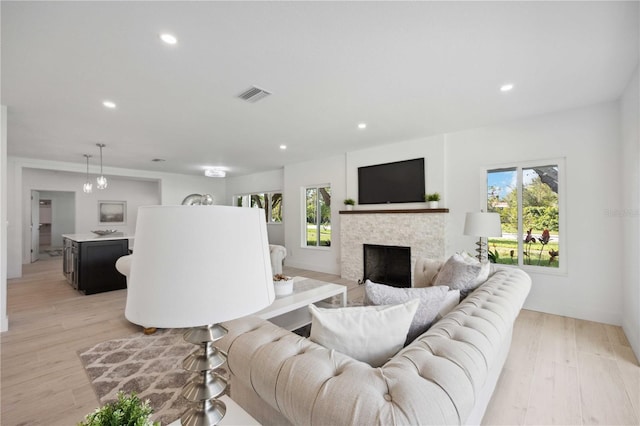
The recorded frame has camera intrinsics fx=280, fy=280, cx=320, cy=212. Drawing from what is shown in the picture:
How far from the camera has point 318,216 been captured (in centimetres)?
644

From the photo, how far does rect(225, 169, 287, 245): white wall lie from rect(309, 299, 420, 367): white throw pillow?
5967mm

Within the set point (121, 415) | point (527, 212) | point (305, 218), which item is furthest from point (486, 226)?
point (305, 218)

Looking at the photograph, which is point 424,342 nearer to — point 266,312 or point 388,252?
point 266,312

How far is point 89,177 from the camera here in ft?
24.7

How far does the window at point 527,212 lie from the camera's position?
12.0 feet

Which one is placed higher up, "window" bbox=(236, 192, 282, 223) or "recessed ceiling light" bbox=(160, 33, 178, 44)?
"recessed ceiling light" bbox=(160, 33, 178, 44)

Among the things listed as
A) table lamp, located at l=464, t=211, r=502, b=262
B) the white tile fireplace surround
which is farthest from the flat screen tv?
table lamp, located at l=464, t=211, r=502, b=262

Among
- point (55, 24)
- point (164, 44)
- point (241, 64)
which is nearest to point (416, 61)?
point (241, 64)

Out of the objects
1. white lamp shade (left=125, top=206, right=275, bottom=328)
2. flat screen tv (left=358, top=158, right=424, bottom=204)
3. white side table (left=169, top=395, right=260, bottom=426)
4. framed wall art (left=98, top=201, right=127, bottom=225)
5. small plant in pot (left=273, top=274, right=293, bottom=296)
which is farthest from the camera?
framed wall art (left=98, top=201, right=127, bottom=225)

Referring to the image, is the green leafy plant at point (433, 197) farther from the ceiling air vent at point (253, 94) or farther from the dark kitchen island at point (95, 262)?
the dark kitchen island at point (95, 262)

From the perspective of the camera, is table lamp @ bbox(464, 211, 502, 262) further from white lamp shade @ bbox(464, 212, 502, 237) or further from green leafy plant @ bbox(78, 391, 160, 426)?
green leafy plant @ bbox(78, 391, 160, 426)

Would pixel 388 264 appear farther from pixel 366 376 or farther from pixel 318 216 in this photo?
pixel 366 376

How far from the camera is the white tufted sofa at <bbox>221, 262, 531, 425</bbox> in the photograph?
780 mm

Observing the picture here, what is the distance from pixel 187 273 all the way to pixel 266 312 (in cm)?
173
